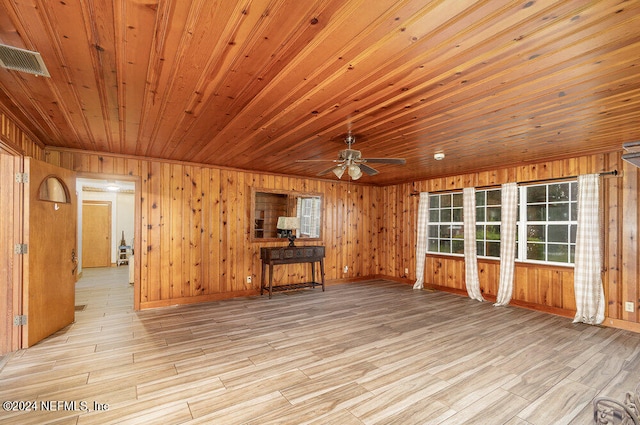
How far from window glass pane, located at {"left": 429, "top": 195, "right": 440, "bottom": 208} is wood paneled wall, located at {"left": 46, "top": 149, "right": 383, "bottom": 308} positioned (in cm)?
258

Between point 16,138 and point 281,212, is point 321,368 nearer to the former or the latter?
point 281,212

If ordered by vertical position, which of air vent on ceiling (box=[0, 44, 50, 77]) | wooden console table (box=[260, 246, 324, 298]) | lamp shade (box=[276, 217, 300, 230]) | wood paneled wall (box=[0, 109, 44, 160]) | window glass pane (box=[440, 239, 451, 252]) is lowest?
wooden console table (box=[260, 246, 324, 298])

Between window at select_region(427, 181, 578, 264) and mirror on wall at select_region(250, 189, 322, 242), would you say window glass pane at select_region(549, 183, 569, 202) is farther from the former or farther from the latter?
mirror on wall at select_region(250, 189, 322, 242)

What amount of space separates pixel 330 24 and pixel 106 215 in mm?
10349

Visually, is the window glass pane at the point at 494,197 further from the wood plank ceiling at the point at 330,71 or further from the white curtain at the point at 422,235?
the wood plank ceiling at the point at 330,71

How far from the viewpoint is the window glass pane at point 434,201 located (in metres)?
6.50

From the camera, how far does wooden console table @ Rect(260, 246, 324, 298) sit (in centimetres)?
547

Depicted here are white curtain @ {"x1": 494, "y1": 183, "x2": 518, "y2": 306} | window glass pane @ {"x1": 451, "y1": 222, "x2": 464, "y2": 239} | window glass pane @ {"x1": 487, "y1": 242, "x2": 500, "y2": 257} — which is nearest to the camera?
white curtain @ {"x1": 494, "y1": 183, "x2": 518, "y2": 306}

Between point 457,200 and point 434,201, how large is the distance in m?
0.52

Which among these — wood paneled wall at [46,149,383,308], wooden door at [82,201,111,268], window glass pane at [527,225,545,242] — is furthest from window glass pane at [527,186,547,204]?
wooden door at [82,201,111,268]

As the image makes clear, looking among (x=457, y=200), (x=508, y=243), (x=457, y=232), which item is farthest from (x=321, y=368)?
(x=457, y=200)

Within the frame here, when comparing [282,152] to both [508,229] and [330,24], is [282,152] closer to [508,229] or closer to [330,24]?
[330,24]

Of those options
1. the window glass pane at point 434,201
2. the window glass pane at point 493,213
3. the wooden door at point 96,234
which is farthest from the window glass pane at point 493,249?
the wooden door at point 96,234

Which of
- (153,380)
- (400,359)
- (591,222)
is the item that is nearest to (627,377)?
(400,359)
